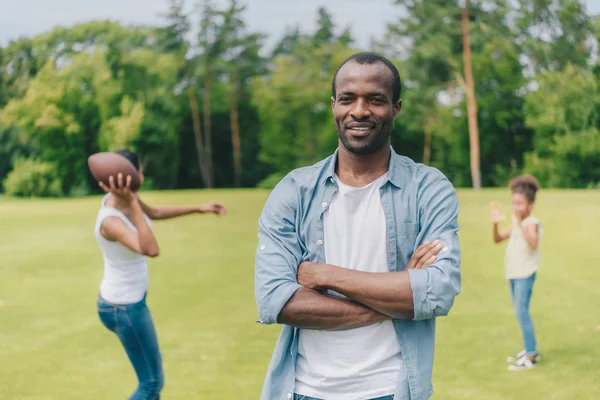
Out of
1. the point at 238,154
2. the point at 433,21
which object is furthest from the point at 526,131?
the point at 238,154

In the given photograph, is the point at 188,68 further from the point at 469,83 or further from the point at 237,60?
the point at 469,83

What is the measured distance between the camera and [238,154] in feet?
171

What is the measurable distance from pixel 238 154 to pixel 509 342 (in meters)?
44.4

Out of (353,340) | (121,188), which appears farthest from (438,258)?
(121,188)

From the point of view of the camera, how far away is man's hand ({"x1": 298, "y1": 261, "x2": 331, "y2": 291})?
264 centimetres

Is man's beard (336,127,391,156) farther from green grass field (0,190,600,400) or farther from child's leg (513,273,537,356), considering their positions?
child's leg (513,273,537,356)

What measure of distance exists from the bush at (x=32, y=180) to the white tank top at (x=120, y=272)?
152 feet

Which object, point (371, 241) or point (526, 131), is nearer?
point (371, 241)

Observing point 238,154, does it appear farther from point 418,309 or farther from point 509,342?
point 418,309

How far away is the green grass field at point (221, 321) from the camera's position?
7.02 metres

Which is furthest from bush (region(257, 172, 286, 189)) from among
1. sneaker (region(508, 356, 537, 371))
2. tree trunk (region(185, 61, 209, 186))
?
sneaker (region(508, 356, 537, 371))

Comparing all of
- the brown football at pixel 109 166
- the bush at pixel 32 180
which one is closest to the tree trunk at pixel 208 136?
the bush at pixel 32 180

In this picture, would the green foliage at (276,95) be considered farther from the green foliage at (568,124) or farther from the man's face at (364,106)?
the man's face at (364,106)

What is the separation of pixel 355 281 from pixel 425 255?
278mm
